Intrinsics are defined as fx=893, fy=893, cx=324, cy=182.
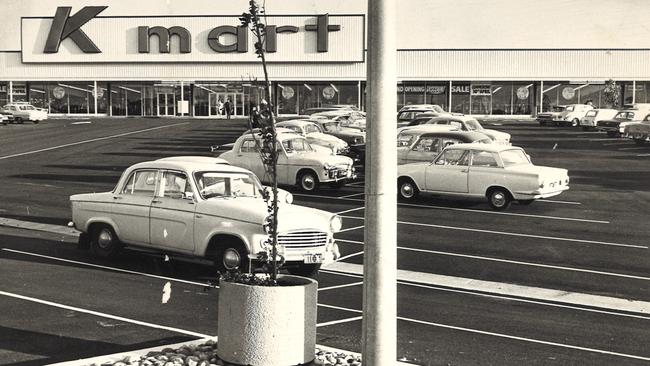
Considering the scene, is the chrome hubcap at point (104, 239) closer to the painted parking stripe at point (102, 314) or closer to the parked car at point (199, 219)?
the parked car at point (199, 219)

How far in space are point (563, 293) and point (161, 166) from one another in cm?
640

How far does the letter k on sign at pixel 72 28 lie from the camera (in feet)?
240

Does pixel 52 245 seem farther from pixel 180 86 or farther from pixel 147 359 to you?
pixel 180 86

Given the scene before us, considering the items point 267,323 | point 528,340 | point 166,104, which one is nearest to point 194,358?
point 267,323

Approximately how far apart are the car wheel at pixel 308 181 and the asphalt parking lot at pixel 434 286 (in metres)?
Result: 0.33

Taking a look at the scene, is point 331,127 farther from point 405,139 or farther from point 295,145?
point 295,145

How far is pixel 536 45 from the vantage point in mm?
71812

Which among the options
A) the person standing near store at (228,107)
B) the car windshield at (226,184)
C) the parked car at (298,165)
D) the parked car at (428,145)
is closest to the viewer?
the car windshield at (226,184)

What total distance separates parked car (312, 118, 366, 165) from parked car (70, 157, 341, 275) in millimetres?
15224

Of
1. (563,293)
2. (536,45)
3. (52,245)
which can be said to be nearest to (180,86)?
(536,45)

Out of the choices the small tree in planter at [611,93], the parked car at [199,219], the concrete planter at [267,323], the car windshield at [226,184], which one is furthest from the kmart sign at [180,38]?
the concrete planter at [267,323]

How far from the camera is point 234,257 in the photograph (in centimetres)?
1274

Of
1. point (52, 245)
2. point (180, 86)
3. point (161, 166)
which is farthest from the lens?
point (180, 86)

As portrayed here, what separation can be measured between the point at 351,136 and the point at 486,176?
1065 cm
